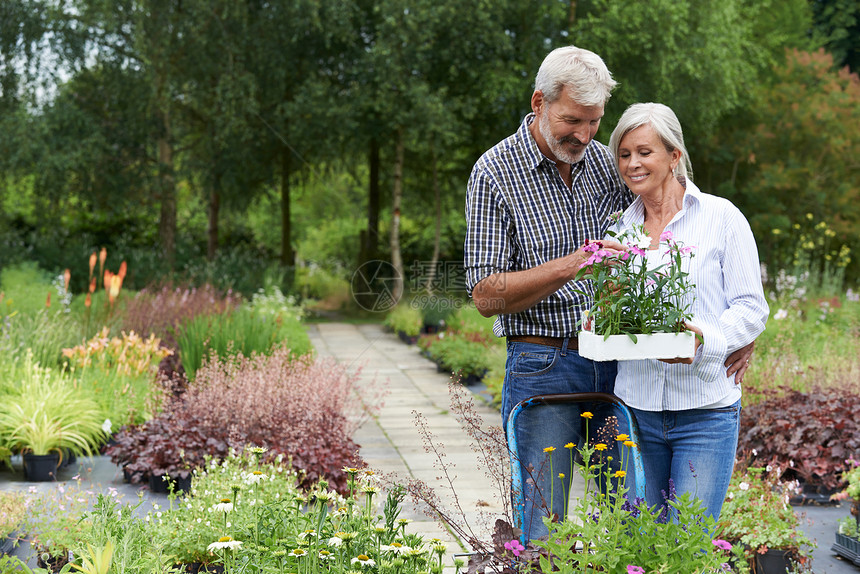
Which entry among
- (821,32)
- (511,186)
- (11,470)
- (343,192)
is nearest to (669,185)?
(511,186)

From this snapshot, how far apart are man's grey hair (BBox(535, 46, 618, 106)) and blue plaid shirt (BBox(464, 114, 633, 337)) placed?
0.19 metres

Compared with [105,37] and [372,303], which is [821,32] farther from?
[105,37]

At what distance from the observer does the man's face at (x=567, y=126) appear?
1.97m

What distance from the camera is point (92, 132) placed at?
13.5 m

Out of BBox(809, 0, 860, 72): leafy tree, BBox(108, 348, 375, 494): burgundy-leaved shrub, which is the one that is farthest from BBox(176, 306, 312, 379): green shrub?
BBox(809, 0, 860, 72): leafy tree

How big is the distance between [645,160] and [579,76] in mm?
268

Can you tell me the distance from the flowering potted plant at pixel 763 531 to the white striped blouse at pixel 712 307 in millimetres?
1255

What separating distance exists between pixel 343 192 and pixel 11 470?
18.1 metres

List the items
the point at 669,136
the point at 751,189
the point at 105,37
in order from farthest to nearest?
the point at 751,189 < the point at 105,37 < the point at 669,136

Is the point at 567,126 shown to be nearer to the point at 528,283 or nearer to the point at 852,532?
the point at 528,283

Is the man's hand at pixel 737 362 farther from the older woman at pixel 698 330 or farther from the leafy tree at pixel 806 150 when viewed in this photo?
the leafy tree at pixel 806 150

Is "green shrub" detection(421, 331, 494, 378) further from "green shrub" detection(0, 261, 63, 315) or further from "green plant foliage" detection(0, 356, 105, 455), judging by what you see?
"green shrub" detection(0, 261, 63, 315)

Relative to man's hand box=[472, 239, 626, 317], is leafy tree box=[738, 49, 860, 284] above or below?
above

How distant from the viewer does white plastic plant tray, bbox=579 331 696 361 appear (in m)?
1.81
